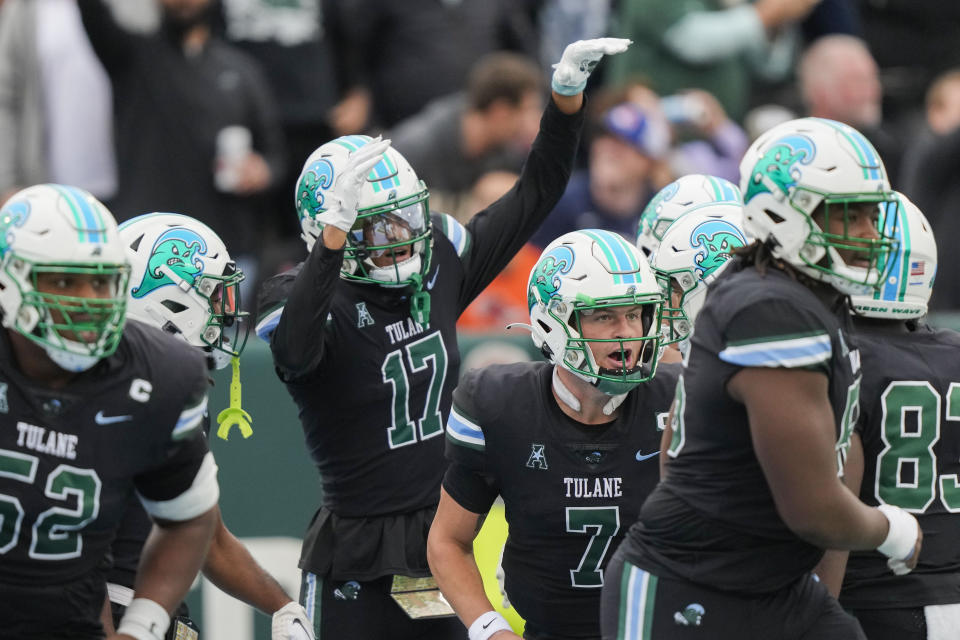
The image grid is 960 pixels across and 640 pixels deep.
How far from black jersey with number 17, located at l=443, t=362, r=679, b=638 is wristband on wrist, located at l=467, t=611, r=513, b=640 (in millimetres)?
256

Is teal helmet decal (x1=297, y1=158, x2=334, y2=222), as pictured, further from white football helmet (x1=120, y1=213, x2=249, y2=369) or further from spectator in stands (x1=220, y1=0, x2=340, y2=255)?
spectator in stands (x1=220, y1=0, x2=340, y2=255)

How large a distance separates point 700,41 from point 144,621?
673cm

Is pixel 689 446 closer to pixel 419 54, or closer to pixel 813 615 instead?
pixel 813 615

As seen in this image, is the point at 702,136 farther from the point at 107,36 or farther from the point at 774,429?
the point at 774,429

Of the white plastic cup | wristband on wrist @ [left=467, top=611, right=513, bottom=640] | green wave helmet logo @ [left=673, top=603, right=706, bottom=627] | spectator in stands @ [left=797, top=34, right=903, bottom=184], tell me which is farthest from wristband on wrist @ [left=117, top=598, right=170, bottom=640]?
spectator in stands @ [left=797, top=34, right=903, bottom=184]

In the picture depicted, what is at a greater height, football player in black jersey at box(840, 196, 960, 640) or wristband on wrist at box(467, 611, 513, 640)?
football player in black jersey at box(840, 196, 960, 640)

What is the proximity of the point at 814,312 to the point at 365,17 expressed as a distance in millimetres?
6214

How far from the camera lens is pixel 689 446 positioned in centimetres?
431

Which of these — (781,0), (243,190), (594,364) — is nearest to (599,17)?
(781,0)

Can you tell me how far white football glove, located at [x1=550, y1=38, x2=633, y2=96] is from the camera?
571 centimetres

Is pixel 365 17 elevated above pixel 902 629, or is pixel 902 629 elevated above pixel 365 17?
pixel 365 17

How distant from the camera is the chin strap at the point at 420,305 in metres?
5.82

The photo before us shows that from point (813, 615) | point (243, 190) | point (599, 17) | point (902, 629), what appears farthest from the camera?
point (599, 17)

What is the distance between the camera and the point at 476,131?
934 cm
